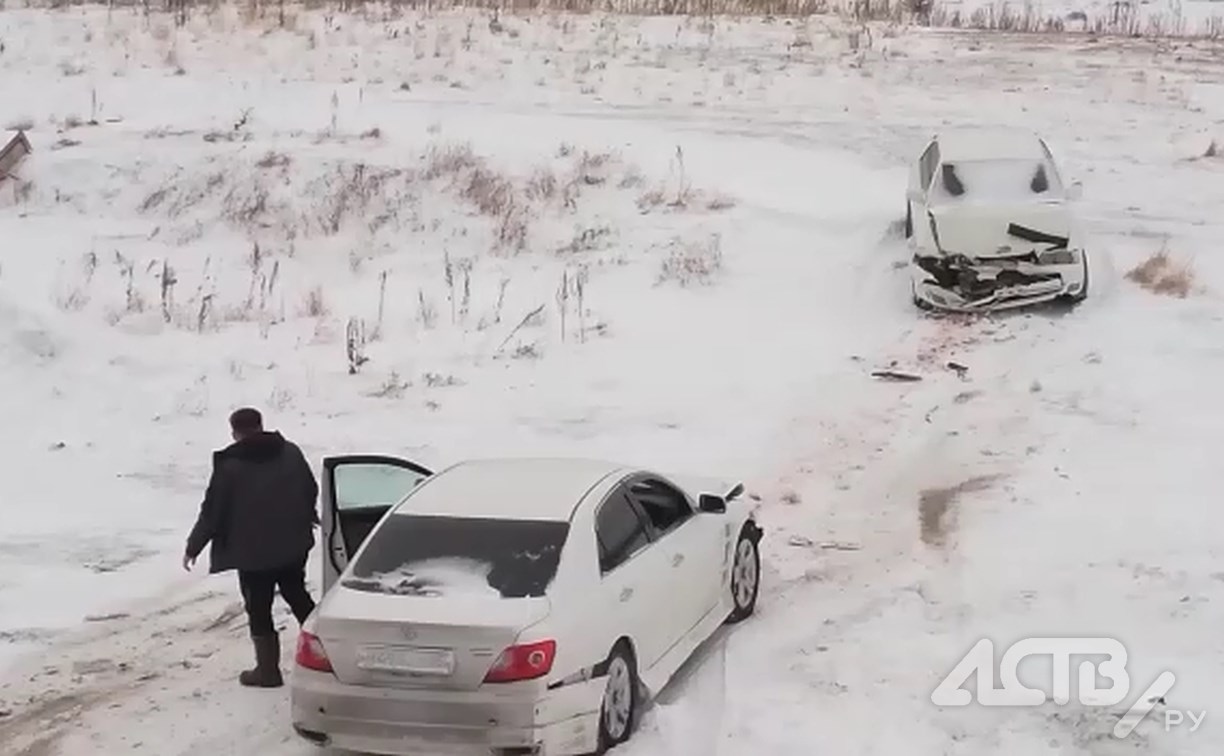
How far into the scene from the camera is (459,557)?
27.1 ft

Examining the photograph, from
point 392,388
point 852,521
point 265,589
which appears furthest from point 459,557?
point 392,388

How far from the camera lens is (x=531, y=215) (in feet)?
72.2

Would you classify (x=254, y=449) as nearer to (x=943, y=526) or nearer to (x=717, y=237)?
(x=943, y=526)

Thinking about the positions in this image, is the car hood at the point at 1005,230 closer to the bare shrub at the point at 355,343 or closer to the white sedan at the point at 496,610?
the bare shrub at the point at 355,343

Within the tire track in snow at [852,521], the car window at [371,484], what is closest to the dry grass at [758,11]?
the tire track in snow at [852,521]

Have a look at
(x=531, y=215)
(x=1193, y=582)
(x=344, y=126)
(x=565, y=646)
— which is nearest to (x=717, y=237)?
(x=531, y=215)

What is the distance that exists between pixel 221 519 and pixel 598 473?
2.19 metres

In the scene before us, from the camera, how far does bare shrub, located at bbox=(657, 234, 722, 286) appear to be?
1967 centimetres

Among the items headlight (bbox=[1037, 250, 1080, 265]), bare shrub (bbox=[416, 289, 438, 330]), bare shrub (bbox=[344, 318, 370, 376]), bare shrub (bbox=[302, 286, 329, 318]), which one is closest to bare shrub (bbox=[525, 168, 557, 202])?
bare shrub (bbox=[416, 289, 438, 330])

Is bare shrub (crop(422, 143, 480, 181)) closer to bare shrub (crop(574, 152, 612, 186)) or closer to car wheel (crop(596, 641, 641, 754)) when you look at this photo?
bare shrub (crop(574, 152, 612, 186))

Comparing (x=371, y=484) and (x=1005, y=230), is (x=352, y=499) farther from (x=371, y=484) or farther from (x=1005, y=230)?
(x=1005, y=230)

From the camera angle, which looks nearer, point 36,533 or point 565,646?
point 565,646

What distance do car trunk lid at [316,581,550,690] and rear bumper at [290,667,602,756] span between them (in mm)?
77
